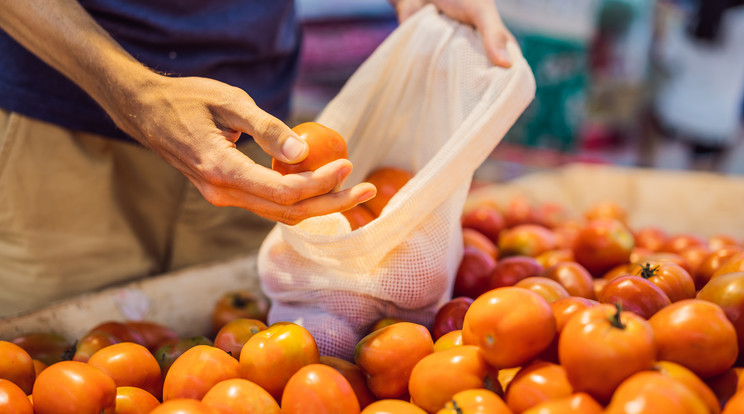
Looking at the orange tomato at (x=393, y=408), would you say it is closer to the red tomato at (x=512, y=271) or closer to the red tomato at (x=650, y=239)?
the red tomato at (x=512, y=271)

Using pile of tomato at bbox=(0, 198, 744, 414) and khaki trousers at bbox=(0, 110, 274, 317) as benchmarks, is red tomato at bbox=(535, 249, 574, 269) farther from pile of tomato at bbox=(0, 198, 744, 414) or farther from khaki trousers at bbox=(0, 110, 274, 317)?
khaki trousers at bbox=(0, 110, 274, 317)

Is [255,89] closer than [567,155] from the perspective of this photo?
Yes

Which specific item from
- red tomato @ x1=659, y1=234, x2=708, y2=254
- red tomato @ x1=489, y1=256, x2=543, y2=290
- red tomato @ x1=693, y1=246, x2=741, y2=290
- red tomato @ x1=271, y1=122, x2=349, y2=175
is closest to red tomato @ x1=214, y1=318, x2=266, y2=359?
red tomato @ x1=271, y1=122, x2=349, y2=175

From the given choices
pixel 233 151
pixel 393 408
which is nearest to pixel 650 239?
pixel 393 408

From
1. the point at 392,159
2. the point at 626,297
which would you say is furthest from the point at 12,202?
the point at 626,297

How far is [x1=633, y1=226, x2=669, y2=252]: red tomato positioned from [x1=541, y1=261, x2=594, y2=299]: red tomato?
0.62 m

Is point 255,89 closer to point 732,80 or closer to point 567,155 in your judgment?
point 567,155

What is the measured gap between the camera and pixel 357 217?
4.30ft

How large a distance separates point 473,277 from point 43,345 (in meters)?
1.02

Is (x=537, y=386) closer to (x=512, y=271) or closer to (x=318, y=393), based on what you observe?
(x=318, y=393)

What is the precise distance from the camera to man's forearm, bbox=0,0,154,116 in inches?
45.9

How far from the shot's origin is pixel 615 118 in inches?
181

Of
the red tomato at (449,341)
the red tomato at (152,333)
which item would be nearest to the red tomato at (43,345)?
the red tomato at (152,333)

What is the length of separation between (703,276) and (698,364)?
0.60 metres
